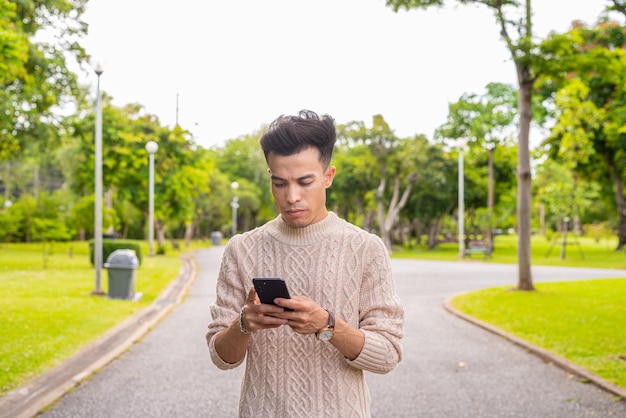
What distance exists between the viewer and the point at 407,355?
8.97 meters

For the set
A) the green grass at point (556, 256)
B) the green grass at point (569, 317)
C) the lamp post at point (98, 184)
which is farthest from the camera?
the green grass at point (556, 256)

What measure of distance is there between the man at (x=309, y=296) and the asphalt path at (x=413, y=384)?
4025mm

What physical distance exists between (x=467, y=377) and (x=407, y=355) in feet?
4.56

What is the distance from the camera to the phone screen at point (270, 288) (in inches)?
74.8

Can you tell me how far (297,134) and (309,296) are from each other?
1.77 ft

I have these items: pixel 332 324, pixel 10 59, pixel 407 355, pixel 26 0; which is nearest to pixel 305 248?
pixel 332 324

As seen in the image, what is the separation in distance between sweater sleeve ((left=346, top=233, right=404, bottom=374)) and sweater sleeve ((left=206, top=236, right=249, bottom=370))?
0.42 m

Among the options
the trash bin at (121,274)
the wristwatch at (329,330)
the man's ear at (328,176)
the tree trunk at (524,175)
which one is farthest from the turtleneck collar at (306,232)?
the tree trunk at (524,175)

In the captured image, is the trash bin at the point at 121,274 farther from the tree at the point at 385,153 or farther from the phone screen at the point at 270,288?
the tree at the point at 385,153

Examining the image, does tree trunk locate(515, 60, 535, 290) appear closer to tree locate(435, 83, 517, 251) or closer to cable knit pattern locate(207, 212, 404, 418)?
cable knit pattern locate(207, 212, 404, 418)

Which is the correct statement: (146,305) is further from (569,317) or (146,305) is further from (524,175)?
(524,175)

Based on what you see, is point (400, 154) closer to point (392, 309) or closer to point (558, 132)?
point (558, 132)

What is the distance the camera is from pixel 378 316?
2283 millimetres

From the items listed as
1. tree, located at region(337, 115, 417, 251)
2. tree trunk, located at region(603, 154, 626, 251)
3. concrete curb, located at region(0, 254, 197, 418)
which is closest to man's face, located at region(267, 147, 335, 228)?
concrete curb, located at region(0, 254, 197, 418)
